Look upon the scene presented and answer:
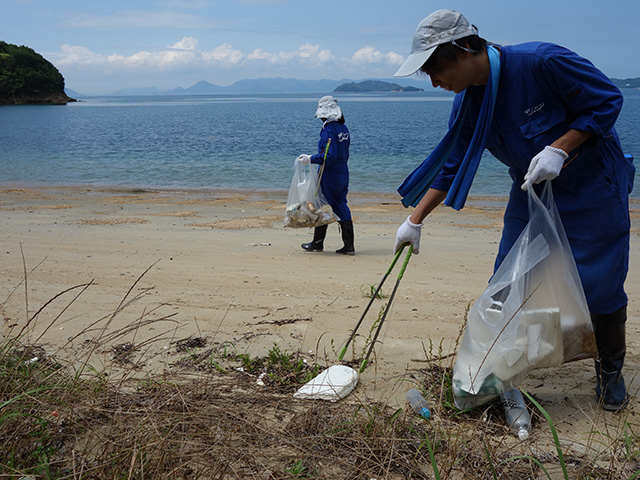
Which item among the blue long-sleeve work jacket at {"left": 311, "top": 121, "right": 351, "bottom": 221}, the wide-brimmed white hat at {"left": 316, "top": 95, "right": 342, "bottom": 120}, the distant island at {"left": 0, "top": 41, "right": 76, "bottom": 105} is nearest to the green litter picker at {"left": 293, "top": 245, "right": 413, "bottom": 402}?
the blue long-sleeve work jacket at {"left": 311, "top": 121, "right": 351, "bottom": 221}

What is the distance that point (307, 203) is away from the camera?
6.93 meters

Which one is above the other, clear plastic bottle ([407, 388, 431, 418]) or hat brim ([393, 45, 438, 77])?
hat brim ([393, 45, 438, 77])

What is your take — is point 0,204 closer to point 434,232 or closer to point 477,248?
point 434,232

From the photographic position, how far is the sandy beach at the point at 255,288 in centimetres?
327

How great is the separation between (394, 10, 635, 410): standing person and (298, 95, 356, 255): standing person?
424 centimetres

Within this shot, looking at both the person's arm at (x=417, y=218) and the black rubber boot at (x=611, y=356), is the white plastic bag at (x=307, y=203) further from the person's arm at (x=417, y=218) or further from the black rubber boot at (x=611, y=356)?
the black rubber boot at (x=611, y=356)

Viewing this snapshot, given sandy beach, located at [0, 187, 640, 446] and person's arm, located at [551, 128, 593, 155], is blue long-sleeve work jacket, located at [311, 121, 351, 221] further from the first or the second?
person's arm, located at [551, 128, 593, 155]

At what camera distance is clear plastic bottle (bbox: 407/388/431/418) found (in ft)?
8.55

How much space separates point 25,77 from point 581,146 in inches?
3710

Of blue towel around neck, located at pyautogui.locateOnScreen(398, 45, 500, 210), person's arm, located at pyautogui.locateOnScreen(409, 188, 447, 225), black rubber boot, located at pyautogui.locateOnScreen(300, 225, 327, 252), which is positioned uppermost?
blue towel around neck, located at pyautogui.locateOnScreen(398, 45, 500, 210)

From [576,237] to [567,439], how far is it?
0.85 meters

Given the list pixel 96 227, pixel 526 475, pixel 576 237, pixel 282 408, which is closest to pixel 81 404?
pixel 282 408

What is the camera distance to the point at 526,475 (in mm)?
2162

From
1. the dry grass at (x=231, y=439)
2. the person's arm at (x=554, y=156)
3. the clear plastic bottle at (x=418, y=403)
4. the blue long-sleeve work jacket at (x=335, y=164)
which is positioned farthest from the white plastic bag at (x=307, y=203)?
the person's arm at (x=554, y=156)
